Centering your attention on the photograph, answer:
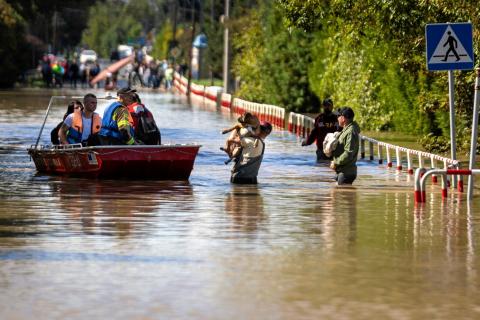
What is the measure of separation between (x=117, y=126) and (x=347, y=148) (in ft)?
A: 12.5

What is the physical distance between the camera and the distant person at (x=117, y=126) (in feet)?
81.1

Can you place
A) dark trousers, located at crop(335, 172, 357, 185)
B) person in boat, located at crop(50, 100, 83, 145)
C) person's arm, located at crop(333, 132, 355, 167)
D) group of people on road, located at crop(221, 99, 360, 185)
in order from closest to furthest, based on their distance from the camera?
person's arm, located at crop(333, 132, 355, 167), group of people on road, located at crop(221, 99, 360, 185), dark trousers, located at crop(335, 172, 357, 185), person in boat, located at crop(50, 100, 83, 145)

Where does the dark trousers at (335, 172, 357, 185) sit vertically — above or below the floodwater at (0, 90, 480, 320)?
above

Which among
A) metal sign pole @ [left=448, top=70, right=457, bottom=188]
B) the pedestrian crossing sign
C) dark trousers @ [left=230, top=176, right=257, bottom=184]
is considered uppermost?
the pedestrian crossing sign

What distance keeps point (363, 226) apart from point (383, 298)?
18.8 ft

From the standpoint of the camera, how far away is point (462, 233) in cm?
1739

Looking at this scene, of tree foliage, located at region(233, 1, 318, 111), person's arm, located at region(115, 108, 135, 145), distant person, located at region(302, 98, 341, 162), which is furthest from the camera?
tree foliage, located at region(233, 1, 318, 111)

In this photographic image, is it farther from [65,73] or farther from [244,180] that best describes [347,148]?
[65,73]

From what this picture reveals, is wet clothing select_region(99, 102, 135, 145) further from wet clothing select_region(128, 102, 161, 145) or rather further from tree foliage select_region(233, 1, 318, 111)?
tree foliage select_region(233, 1, 318, 111)

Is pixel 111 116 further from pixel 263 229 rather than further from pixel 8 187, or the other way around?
pixel 263 229

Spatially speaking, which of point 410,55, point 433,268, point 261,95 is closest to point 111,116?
point 410,55

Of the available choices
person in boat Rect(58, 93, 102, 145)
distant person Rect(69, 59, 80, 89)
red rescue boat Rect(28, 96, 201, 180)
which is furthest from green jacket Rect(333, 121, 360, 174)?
distant person Rect(69, 59, 80, 89)

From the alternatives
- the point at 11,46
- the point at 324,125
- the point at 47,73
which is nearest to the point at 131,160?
the point at 324,125

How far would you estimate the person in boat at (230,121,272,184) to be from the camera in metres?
24.0
